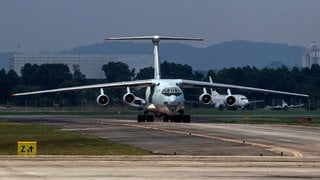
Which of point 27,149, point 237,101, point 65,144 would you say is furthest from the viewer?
point 237,101

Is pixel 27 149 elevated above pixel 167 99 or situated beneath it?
situated beneath

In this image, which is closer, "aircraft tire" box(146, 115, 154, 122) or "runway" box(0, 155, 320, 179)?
"runway" box(0, 155, 320, 179)

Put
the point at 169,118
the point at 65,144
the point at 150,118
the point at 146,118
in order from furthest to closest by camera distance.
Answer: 1. the point at 150,118
2. the point at 146,118
3. the point at 169,118
4. the point at 65,144

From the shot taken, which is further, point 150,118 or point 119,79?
point 119,79

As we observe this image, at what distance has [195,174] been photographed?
83.6 feet

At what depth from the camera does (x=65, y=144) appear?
128 feet

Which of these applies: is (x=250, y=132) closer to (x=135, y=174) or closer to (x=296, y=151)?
(x=296, y=151)

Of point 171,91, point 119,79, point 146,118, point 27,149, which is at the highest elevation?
point 119,79

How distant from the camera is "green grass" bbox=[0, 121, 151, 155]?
113 feet

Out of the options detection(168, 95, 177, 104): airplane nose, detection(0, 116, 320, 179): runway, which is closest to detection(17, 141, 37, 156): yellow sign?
→ detection(0, 116, 320, 179): runway

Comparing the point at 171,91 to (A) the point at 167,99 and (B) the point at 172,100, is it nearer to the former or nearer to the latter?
(A) the point at 167,99

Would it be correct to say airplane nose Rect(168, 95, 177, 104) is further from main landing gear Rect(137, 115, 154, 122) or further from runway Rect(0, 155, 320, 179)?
runway Rect(0, 155, 320, 179)

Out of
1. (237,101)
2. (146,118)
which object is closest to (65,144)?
(146,118)

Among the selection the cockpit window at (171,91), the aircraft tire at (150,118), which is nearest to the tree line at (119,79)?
the aircraft tire at (150,118)
